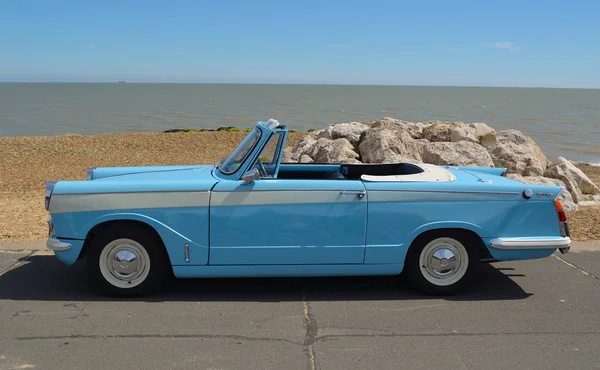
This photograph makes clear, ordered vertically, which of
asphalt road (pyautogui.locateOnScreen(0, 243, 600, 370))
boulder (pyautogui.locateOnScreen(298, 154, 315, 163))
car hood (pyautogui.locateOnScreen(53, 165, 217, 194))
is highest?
car hood (pyautogui.locateOnScreen(53, 165, 217, 194))

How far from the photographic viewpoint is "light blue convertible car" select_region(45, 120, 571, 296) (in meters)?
5.12

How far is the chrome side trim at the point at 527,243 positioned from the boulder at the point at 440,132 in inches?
280

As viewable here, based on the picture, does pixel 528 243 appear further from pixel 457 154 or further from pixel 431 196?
pixel 457 154

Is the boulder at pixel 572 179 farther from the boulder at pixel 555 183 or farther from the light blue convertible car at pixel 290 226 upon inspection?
the light blue convertible car at pixel 290 226

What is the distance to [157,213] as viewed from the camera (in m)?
5.10

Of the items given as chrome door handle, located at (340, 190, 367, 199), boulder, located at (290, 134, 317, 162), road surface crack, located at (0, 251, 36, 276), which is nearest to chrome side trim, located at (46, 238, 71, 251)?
road surface crack, located at (0, 251, 36, 276)

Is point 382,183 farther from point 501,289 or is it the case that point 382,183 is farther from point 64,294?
point 64,294

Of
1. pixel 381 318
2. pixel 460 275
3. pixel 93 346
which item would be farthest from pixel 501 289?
pixel 93 346

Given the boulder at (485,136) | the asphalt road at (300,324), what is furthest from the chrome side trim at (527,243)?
the boulder at (485,136)

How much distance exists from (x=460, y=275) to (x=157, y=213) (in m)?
2.53

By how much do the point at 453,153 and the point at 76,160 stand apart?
331 inches

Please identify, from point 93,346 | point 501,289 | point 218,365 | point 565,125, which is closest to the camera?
point 218,365

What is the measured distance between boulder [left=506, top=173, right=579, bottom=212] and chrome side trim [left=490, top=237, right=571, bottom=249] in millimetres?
4394

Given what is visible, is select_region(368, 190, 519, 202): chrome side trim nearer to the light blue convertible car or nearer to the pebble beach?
the light blue convertible car
